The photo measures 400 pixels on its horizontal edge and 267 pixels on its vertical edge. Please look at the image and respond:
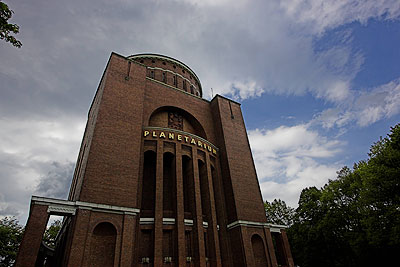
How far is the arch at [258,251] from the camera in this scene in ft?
62.1

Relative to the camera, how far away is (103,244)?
45.3 feet

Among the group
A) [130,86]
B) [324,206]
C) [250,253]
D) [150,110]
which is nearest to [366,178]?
[324,206]

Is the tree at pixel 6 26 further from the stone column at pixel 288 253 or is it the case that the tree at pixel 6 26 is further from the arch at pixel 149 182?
the stone column at pixel 288 253

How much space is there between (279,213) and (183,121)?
940 inches

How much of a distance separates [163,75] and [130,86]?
915cm

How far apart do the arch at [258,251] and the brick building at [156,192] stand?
0.24ft

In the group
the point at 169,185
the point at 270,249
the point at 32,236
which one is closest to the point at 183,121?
the point at 169,185

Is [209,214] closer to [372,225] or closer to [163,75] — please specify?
[372,225]

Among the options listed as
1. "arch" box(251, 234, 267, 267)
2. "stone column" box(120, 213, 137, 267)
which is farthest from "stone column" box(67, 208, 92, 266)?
"arch" box(251, 234, 267, 267)

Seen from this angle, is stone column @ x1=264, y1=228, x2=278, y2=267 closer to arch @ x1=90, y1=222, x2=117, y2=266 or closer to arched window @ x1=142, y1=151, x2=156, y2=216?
arched window @ x1=142, y1=151, x2=156, y2=216

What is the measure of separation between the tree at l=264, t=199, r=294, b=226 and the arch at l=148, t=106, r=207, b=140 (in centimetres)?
2142

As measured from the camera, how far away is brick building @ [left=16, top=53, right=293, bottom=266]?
13.7 metres

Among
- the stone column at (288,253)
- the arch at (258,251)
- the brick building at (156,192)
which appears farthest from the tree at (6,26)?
the stone column at (288,253)

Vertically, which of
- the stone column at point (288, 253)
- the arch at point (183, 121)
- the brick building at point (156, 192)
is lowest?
the stone column at point (288, 253)
